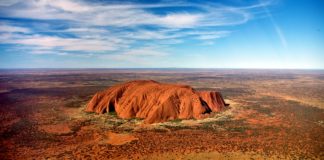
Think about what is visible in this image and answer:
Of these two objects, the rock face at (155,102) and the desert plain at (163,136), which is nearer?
the desert plain at (163,136)

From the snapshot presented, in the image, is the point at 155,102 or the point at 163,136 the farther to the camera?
the point at 155,102

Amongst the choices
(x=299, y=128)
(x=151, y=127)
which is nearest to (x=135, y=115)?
(x=151, y=127)

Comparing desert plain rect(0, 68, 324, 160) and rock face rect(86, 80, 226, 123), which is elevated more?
rock face rect(86, 80, 226, 123)

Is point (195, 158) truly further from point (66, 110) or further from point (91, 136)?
point (66, 110)

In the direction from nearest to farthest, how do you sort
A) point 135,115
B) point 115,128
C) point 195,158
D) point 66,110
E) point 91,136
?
point 195,158, point 91,136, point 115,128, point 135,115, point 66,110

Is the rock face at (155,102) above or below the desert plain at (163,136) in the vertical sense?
above

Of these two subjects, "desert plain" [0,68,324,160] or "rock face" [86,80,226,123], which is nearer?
"desert plain" [0,68,324,160]

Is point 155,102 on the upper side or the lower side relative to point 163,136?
upper

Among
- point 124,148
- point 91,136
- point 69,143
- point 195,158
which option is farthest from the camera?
point 91,136
